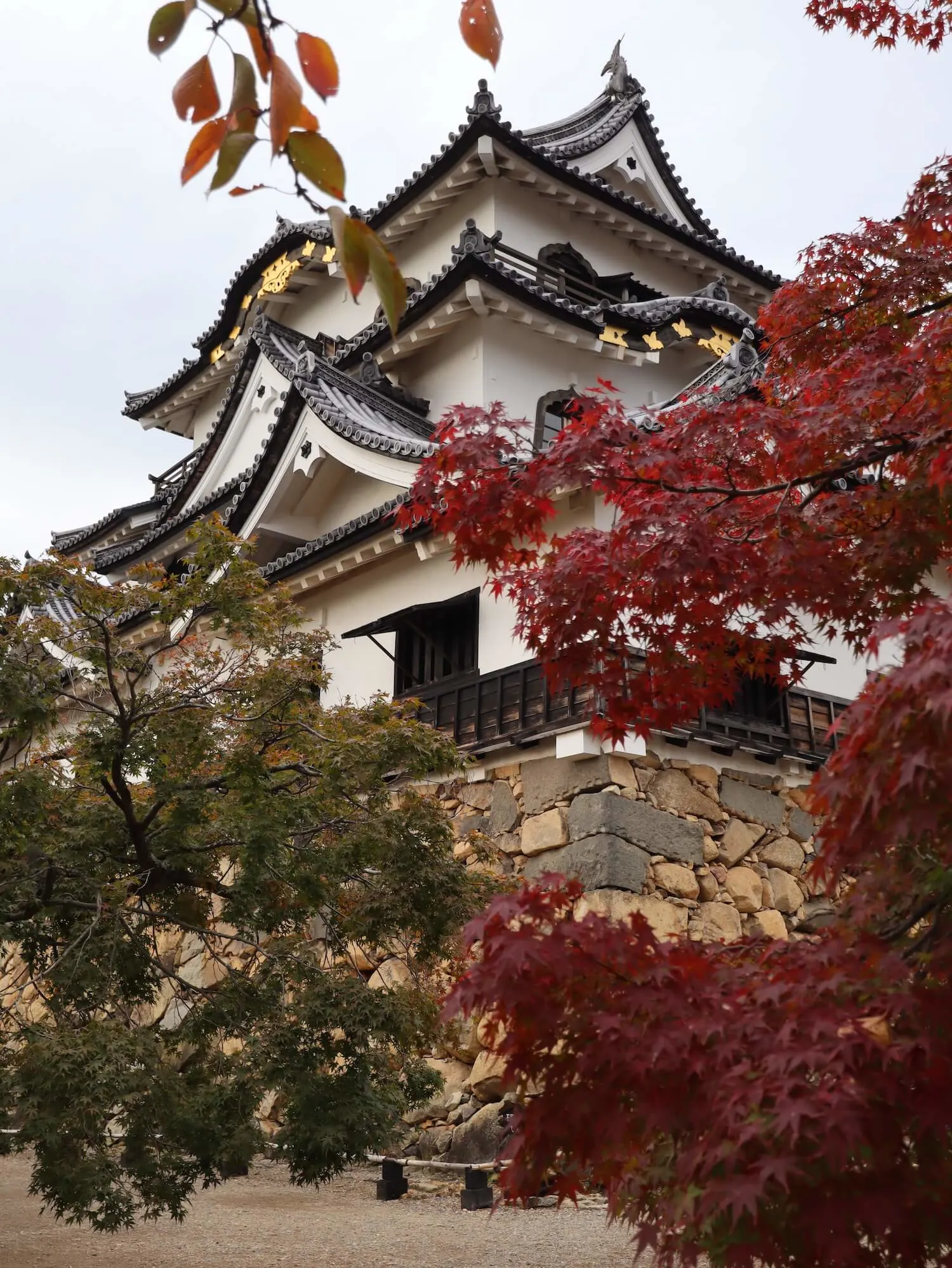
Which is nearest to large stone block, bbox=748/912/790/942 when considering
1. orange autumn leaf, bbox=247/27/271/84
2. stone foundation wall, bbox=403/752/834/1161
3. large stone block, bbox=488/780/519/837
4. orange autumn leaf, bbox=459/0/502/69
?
stone foundation wall, bbox=403/752/834/1161

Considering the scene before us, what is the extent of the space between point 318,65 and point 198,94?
0.80 ft

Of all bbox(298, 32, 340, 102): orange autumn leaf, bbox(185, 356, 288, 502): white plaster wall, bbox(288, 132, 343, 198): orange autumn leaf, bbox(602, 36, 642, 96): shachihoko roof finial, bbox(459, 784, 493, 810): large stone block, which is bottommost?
bbox(288, 132, 343, 198): orange autumn leaf

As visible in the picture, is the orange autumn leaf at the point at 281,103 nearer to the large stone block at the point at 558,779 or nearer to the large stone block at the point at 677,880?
the large stone block at the point at 558,779

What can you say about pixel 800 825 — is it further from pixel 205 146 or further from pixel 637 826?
pixel 205 146

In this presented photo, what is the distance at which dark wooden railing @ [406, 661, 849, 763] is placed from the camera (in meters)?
10.7

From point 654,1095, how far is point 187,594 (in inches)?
199

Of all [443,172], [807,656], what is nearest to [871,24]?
[807,656]

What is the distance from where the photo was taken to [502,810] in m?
11.3

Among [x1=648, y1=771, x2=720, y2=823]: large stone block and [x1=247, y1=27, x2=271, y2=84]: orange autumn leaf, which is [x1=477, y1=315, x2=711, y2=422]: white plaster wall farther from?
[x1=247, y1=27, x2=271, y2=84]: orange autumn leaf

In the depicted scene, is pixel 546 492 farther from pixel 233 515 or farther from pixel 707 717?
pixel 233 515

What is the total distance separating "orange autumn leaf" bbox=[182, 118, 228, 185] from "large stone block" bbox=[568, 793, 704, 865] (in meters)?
8.61

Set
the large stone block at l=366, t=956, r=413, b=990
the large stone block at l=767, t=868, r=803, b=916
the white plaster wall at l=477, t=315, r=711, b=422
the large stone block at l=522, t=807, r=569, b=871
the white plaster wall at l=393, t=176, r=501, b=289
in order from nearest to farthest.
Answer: the large stone block at l=522, t=807, r=569, b=871
the large stone block at l=366, t=956, r=413, b=990
the large stone block at l=767, t=868, r=803, b=916
the white plaster wall at l=477, t=315, r=711, b=422
the white plaster wall at l=393, t=176, r=501, b=289

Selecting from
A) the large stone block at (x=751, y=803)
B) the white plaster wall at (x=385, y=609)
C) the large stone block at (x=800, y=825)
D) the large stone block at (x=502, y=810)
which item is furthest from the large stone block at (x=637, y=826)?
the white plaster wall at (x=385, y=609)

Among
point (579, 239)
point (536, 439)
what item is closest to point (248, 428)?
point (536, 439)
